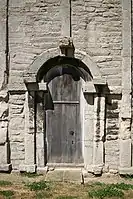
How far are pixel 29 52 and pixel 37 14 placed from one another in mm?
939

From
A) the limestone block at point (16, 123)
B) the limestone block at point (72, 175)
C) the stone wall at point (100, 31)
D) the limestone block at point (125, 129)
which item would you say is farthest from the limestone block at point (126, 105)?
the limestone block at point (16, 123)

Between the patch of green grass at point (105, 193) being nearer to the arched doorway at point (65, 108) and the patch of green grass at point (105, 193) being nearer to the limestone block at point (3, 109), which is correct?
the arched doorway at point (65, 108)

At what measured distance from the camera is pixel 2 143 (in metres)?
7.93

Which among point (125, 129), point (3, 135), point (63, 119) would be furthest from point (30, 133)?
point (125, 129)

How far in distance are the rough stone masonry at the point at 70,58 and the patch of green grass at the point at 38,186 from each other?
734 millimetres

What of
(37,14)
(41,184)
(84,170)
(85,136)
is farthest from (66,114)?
(37,14)

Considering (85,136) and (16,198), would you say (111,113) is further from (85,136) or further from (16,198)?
(16,198)

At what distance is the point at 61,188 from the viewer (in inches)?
274

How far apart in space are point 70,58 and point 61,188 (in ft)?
10.2

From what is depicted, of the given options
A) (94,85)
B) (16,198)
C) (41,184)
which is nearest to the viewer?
(16,198)

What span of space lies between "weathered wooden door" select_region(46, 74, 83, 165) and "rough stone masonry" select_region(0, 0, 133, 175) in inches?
12.6

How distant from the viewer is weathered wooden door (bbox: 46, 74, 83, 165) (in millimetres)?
8258

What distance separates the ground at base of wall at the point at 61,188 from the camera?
6496 millimetres

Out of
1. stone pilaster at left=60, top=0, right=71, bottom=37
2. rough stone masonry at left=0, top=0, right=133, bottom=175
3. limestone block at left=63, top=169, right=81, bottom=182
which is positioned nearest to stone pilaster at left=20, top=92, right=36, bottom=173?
rough stone masonry at left=0, top=0, right=133, bottom=175
